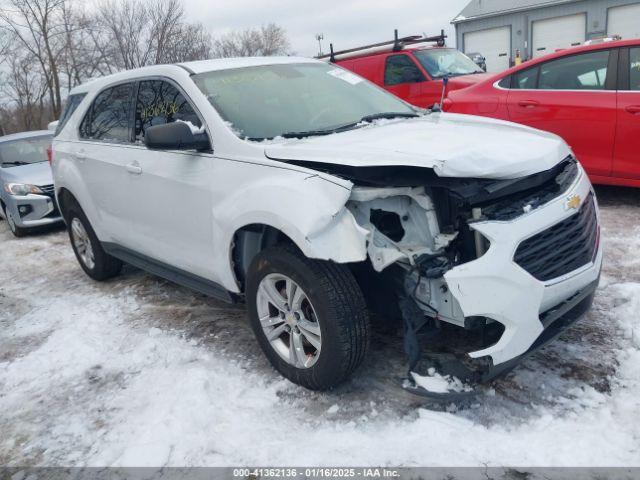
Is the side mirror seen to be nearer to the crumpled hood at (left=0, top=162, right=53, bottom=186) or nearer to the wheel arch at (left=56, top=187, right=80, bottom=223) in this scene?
the wheel arch at (left=56, top=187, right=80, bottom=223)

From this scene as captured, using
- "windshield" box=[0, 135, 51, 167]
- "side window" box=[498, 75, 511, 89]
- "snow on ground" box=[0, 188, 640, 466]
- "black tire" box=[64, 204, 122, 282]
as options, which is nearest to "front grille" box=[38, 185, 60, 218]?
"windshield" box=[0, 135, 51, 167]

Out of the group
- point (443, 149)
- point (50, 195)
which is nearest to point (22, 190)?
point (50, 195)

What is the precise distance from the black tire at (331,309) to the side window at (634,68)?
4.07 m

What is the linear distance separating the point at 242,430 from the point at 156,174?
1826 millimetres

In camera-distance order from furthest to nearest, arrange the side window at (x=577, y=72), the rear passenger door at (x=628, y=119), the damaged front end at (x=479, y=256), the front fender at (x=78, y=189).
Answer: the side window at (x=577, y=72)
the rear passenger door at (x=628, y=119)
the front fender at (x=78, y=189)
the damaged front end at (x=479, y=256)

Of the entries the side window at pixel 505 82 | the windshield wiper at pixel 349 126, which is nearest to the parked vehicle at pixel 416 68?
the side window at pixel 505 82

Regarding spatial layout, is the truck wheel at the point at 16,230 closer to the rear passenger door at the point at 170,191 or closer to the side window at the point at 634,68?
the rear passenger door at the point at 170,191

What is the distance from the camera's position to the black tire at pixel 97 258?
5043mm

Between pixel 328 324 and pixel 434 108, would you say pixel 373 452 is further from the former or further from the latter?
pixel 434 108

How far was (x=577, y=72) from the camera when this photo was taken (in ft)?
18.6

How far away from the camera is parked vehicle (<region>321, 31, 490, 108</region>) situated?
9195mm

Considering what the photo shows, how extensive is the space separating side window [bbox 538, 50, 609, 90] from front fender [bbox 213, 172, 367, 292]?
4.07 m

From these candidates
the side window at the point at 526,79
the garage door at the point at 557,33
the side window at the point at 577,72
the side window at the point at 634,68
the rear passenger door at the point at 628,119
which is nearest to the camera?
the rear passenger door at the point at 628,119

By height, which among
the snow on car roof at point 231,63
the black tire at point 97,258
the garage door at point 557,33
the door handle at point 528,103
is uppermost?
the garage door at point 557,33
